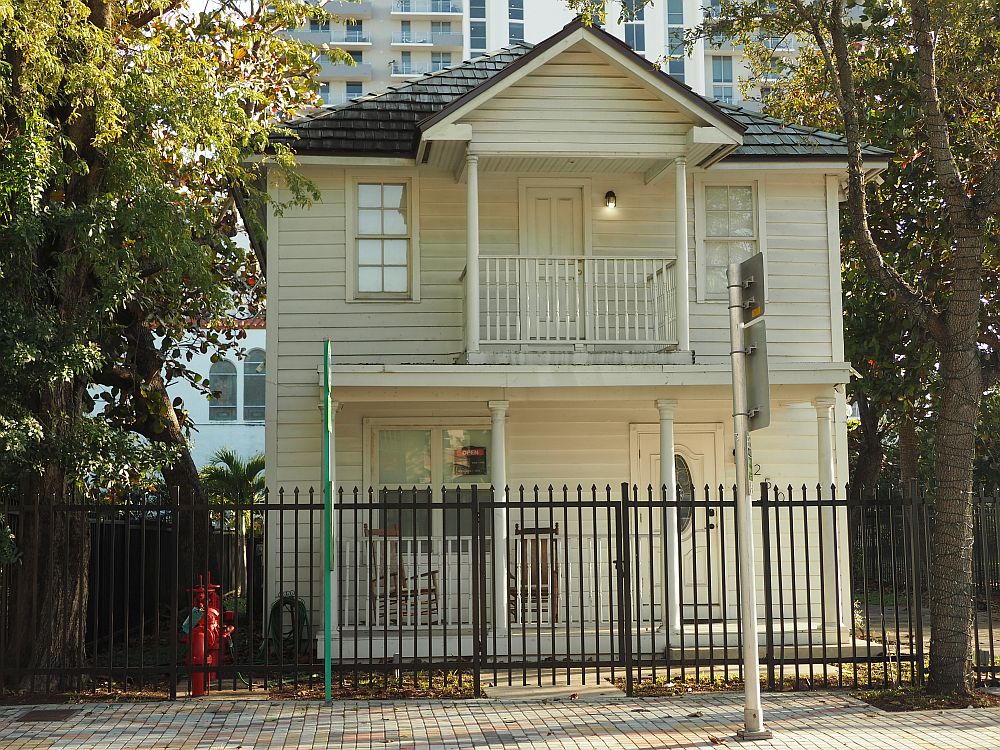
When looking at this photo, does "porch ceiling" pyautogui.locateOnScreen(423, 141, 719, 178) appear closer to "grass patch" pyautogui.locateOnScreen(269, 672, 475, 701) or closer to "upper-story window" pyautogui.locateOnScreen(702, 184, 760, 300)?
"upper-story window" pyautogui.locateOnScreen(702, 184, 760, 300)

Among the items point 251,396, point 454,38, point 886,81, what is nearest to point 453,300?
point 886,81

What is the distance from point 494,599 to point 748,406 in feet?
12.3

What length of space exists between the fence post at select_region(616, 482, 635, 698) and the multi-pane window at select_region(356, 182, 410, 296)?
5428mm

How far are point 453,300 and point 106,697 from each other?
22.4 feet

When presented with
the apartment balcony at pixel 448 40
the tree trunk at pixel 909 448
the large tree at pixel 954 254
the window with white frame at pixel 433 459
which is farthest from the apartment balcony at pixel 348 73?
the large tree at pixel 954 254

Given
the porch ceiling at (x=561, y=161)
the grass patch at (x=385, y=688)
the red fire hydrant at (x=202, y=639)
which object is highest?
the porch ceiling at (x=561, y=161)

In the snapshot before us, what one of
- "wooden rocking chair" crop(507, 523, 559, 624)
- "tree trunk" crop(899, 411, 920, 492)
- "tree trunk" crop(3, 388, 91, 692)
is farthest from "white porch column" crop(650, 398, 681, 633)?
"tree trunk" crop(899, 411, 920, 492)

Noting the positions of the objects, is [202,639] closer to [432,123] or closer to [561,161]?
[432,123]

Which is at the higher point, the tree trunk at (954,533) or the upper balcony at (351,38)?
the upper balcony at (351,38)

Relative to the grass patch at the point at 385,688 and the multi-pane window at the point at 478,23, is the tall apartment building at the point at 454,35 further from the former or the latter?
the grass patch at the point at 385,688

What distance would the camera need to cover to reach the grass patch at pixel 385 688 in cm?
1073

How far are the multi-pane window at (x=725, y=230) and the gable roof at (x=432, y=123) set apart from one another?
654 mm

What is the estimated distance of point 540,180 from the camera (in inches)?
609

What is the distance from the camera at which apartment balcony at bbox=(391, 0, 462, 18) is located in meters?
82.3
